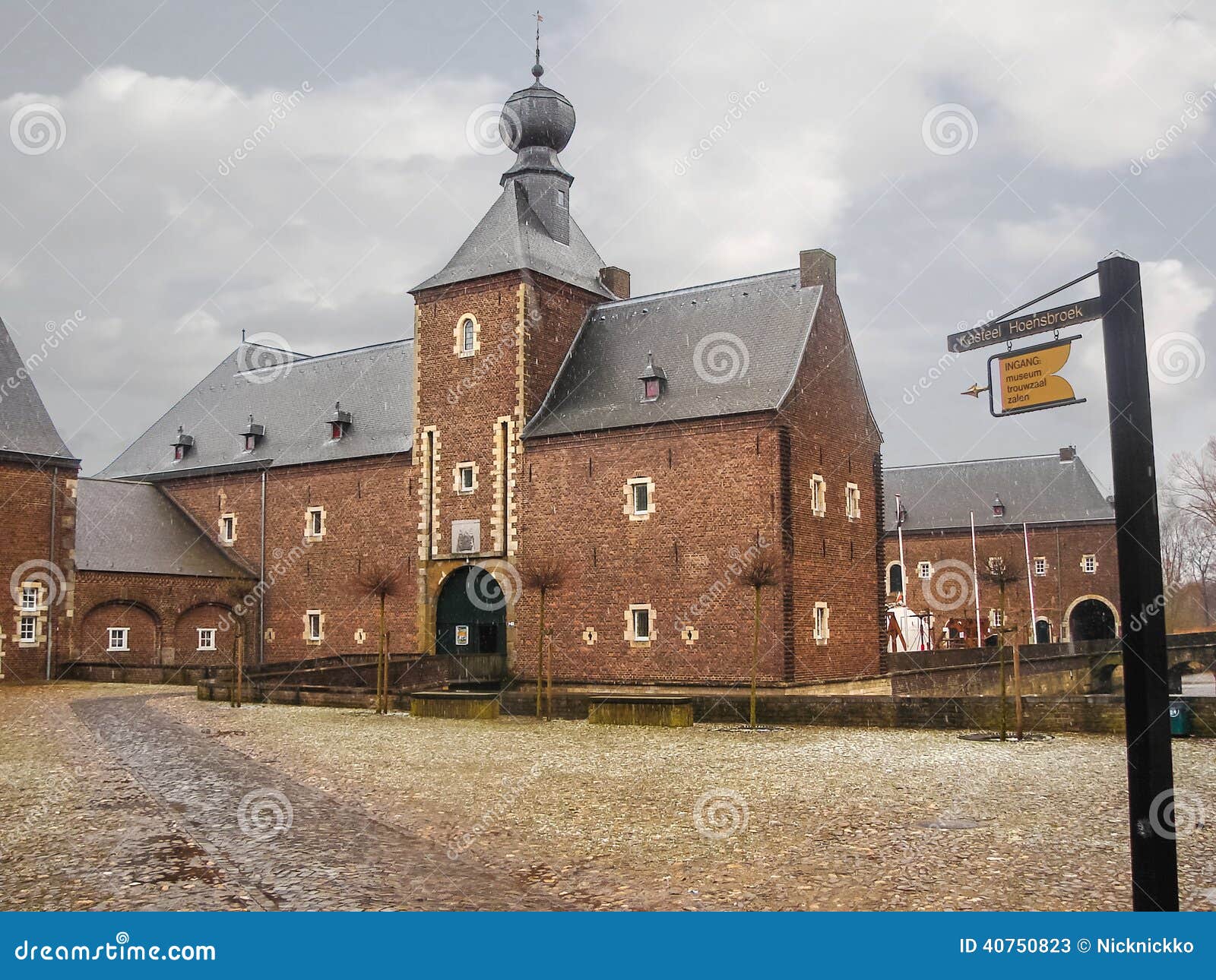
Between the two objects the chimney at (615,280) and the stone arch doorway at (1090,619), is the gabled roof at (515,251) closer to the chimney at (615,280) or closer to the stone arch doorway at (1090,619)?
the chimney at (615,280)

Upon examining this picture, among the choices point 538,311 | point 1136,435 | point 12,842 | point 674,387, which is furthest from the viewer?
point 538,311

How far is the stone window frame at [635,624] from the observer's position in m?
25.1

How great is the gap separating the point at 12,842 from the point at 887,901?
5.89m

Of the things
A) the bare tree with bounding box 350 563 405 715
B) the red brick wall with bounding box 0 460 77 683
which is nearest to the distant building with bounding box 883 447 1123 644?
the bare tree with bounding box 350 563 405 715

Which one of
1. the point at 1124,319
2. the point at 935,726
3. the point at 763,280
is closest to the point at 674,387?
the point at 763,280

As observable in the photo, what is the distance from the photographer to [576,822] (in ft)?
29.4

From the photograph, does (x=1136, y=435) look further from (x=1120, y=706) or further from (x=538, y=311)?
(x=538, y=311)

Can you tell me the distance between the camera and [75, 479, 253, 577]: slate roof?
31125 mm

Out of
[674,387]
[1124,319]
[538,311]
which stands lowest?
[1124,319]

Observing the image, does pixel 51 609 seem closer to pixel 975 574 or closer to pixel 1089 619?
pixel 975 574

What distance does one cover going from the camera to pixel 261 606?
33562mm

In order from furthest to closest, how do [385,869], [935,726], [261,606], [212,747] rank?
[261,606], [935,726], [212,747], [385,869]

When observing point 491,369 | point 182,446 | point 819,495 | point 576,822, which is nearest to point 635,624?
point 819,495

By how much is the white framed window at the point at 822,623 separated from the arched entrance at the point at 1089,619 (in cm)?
2554
